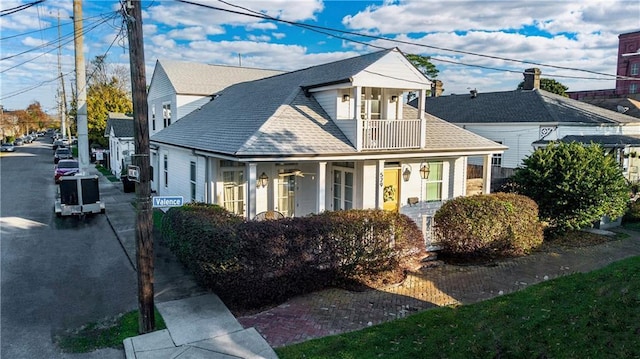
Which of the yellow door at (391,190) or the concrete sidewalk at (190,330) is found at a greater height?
the yellow door at (391,190)

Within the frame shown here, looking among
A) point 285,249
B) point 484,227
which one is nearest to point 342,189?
point 484,227

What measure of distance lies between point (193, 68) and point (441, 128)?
572 inches

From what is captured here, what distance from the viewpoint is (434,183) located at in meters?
15.4

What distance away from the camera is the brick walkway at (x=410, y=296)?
7664 mm

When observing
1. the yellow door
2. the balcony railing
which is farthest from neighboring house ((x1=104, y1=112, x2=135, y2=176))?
the balcony railing

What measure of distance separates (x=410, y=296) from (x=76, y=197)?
1418 centimetres

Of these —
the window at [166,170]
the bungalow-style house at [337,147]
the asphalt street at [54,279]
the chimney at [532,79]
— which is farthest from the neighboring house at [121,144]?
the chimney at [532,79]

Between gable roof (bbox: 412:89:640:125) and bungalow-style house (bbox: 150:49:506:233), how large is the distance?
1089cm

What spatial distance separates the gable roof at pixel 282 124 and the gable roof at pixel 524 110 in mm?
11058

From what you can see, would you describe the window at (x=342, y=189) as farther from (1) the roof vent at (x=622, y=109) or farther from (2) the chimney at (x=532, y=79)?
(1) the roof vent at (x=622, y=109)

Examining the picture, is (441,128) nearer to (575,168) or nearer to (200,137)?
(575,168)

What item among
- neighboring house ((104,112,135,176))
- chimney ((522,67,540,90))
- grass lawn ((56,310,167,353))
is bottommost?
grass lawn ((56,310,167,353))

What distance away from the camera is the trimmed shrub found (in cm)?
1133

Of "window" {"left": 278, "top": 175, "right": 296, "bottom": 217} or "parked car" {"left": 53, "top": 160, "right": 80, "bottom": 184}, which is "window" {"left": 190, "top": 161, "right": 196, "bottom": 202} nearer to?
"window" {"left": 278, "top": 175, "right": 296, "bottom": 217}
